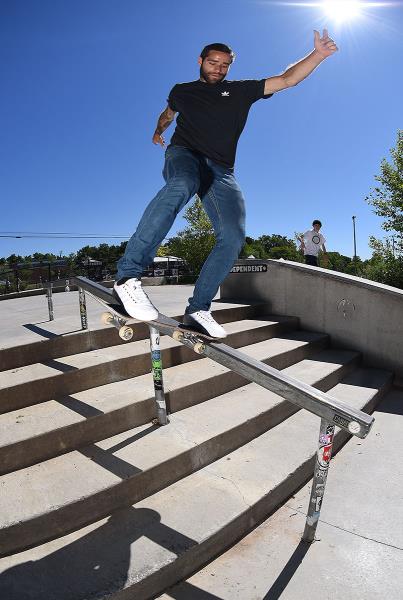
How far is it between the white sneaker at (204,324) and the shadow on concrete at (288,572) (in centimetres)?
134

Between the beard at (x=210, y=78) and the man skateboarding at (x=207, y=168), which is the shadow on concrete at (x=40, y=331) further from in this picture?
the beard at (x=210, y=78)

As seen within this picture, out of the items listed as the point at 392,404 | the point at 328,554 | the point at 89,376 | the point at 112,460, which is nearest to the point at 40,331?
the point at 89,376

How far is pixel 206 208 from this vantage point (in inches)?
108

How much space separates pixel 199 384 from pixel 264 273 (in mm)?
3498

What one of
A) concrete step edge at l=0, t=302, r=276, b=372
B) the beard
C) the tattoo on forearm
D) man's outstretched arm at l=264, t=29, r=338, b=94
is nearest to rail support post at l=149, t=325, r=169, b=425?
concrete step edge at l=0, t=302, r=276, b=372

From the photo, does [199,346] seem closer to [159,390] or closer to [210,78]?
[159,390]

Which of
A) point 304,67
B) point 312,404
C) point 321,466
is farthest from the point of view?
point 304,67

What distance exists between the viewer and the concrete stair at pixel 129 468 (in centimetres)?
193

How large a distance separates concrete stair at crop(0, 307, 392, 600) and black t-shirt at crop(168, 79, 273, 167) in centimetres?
194

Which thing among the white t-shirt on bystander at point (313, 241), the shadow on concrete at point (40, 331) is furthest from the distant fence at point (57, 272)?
the white t-shirt on bystander at point (313, 241)

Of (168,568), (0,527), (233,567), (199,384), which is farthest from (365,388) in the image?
(0,527)

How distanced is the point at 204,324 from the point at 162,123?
60.3 inches

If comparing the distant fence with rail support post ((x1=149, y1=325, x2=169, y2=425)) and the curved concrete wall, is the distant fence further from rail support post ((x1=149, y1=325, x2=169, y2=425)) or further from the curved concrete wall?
the curved concrete wall

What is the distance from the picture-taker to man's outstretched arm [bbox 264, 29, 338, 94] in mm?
2268
